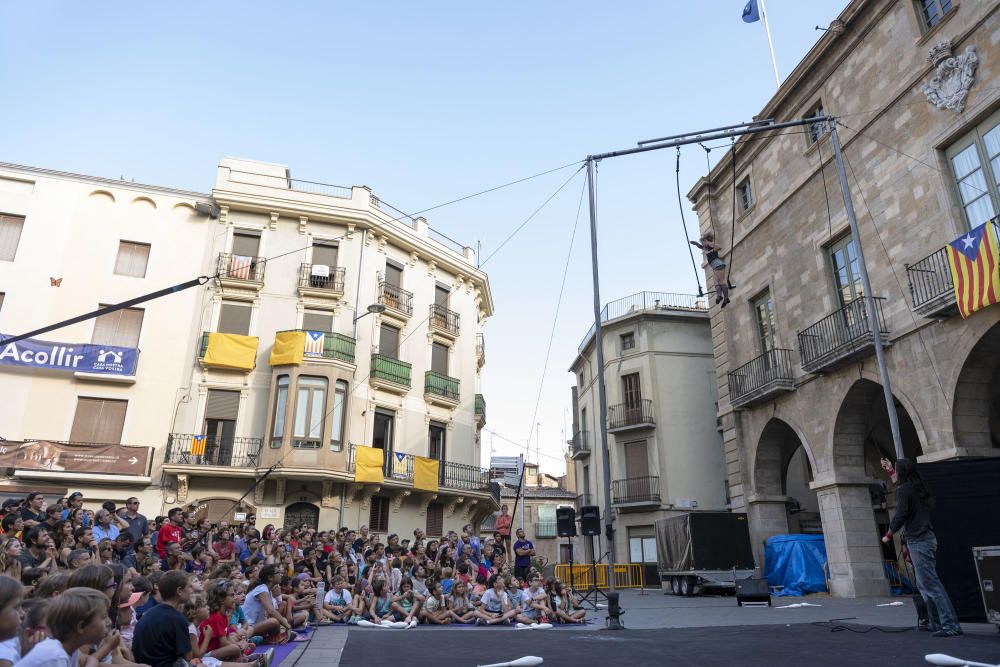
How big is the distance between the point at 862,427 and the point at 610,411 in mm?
16826

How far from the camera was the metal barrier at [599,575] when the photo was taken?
25531mm

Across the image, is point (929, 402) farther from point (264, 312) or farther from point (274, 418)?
point (264, 312)

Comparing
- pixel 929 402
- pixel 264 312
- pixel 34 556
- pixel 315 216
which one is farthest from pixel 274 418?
pixel 929 402

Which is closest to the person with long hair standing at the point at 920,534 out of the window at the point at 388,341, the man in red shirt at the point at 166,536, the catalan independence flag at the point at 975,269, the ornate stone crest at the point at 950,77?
the catalan independence flag at the point at 975,269

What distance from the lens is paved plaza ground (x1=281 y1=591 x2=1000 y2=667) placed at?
6629mm

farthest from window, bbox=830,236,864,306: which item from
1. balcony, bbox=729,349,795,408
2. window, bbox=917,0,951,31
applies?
window, bbox=917,0,951,31

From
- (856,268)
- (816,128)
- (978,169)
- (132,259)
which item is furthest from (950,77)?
(132,259)

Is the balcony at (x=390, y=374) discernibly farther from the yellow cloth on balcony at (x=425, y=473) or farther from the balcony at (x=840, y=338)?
the balcony at (x=840, y=338)

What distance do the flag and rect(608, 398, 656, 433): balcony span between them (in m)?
15.1

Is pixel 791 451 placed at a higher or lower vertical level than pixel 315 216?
lower

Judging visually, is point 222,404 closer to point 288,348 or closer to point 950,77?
point 288,348

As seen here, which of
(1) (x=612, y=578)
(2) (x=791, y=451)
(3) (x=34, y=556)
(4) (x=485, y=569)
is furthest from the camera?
(2) (x=791, y=451)

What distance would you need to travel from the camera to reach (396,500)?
2530 centimetres

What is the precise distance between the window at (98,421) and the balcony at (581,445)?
75.0 feet
